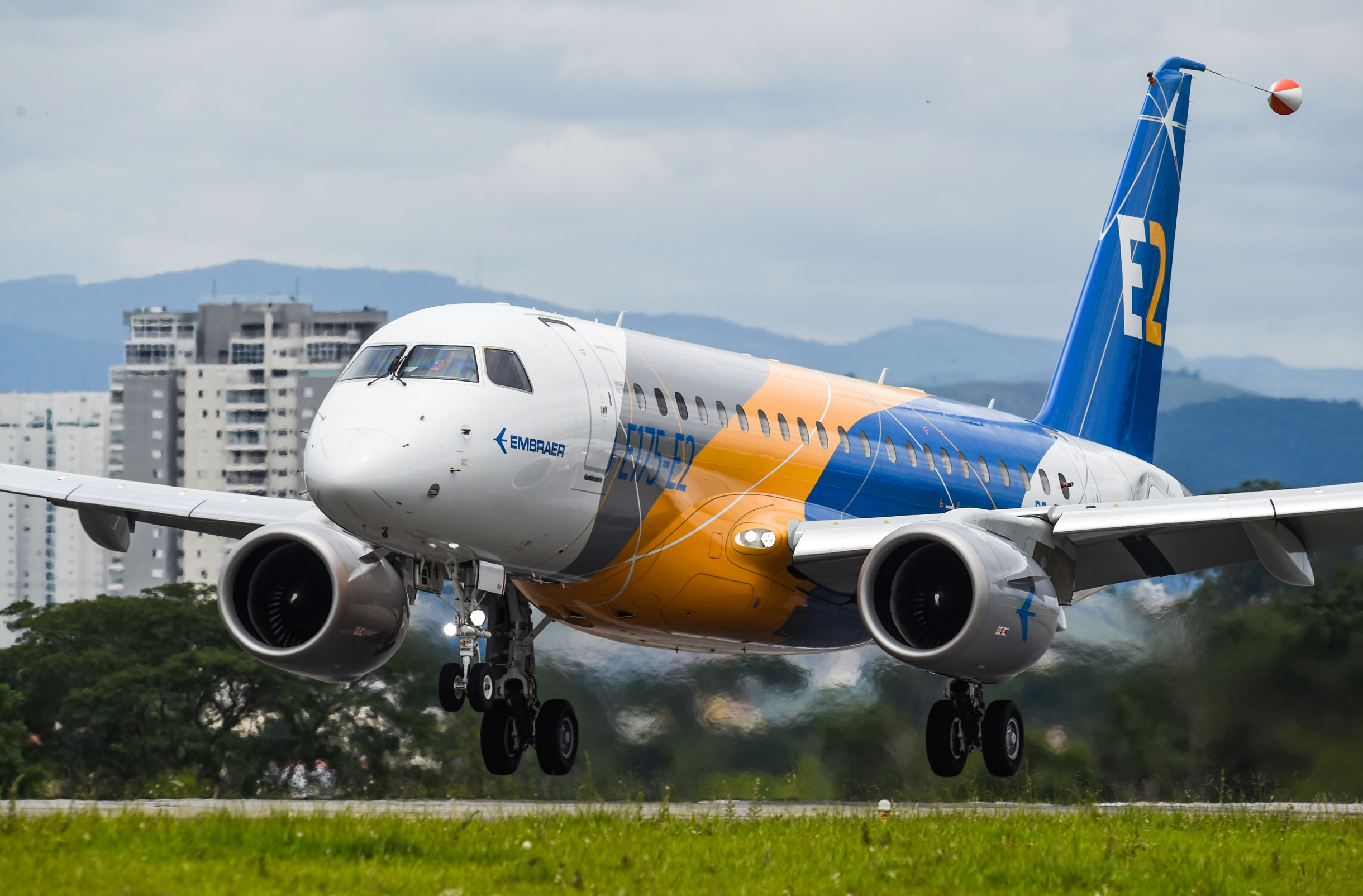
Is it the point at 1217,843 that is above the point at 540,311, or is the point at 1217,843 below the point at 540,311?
below

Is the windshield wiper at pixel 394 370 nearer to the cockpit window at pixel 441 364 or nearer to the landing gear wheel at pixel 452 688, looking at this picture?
the cockpit window at pixel 441 364

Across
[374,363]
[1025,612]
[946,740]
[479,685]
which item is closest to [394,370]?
[374,363]

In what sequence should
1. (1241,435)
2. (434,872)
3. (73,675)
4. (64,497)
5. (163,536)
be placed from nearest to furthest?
(434,872)
(64,497)
(73,675)
(163,536)
(1241,435)

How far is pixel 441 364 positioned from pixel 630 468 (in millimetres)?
2635

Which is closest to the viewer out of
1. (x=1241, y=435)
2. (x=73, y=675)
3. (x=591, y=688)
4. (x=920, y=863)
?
(x=920, y=863)

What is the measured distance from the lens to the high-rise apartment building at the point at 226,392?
15438 centimetres

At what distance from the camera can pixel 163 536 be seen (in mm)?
144125

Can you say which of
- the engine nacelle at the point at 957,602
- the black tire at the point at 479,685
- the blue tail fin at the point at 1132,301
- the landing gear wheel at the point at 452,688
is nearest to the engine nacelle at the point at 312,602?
the landing gear wheel at the point at 452,688

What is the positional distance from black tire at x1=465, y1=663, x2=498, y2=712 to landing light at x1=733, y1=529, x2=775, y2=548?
3.41 meters

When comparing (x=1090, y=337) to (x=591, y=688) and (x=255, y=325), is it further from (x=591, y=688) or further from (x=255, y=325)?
(x=255, y=325)

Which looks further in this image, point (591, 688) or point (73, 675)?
point (73, 675)

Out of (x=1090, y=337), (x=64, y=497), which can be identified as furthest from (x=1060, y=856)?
(x=1090, y=337)

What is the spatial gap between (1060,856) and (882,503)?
9658 millimetres

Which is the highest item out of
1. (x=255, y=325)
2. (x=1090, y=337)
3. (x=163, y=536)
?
(x=255, y=325)
